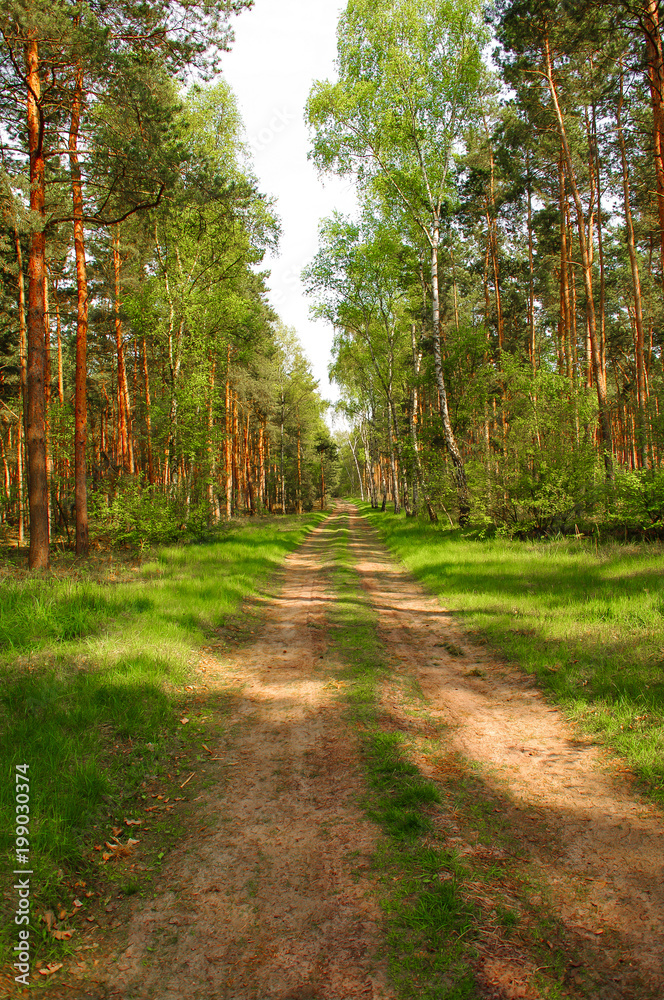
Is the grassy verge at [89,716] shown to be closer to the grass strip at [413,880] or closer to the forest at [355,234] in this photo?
the grass strip at [413,880]

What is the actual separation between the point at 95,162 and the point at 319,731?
1072 centimetres

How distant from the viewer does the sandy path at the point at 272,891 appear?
2.41m

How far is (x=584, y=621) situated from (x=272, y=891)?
5.53 meters

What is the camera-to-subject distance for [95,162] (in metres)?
9.34

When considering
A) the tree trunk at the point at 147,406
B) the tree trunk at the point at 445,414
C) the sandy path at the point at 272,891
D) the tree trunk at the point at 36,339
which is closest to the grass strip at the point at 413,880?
the sandy path at the point at 272,891

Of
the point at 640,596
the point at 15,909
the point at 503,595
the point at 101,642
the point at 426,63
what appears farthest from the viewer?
the point at 426,63

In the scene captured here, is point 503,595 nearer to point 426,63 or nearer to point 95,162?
point 95,162

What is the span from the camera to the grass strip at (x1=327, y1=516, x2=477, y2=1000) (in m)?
2.36

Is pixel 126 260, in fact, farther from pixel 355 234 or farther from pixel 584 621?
pixel 584 621

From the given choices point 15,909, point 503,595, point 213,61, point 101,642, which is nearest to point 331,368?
point 213,61

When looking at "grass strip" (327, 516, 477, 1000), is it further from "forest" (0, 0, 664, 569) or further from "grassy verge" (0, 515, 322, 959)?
"forest" (0, 0, 664, 569)

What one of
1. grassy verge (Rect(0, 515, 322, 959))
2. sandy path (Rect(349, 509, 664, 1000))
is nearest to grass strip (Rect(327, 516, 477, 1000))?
sandy path (Rect(349, 509, 664, 1000))

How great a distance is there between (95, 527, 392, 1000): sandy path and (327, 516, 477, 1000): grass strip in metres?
0.12

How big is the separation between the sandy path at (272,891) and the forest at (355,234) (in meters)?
7.77
